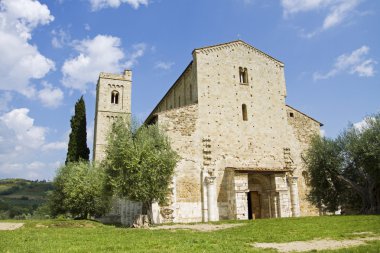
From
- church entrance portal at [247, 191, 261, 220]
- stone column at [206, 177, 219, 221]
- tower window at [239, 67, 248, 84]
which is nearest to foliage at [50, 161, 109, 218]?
stone column at [206, 177, 219, 221]

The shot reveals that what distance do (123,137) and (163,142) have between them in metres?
2.63

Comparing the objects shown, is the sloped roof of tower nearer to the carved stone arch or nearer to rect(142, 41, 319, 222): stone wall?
rect(142, 41, 319, 222): stone wall

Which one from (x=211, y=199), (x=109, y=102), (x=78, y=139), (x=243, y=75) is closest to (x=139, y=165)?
(x=211, y=199)

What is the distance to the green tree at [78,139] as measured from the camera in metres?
36.3

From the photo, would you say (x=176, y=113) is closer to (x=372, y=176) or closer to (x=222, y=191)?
(x=222, y=191)

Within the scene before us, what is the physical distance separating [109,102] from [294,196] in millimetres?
26884

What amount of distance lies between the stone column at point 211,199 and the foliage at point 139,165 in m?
3.90

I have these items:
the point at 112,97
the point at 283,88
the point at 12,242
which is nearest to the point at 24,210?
the point at 112,97

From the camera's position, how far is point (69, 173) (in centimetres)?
3147

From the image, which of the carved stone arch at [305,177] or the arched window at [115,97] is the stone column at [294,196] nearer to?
the carved stone arch at [305,177]

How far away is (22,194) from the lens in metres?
82.9

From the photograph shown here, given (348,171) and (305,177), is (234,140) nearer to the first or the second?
(305,177)

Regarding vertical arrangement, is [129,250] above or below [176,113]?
below

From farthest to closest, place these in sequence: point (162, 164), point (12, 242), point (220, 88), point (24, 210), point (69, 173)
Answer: point (24, 210), point (69, 173), point (220, 88), point (162, 164), point (12, 242)
